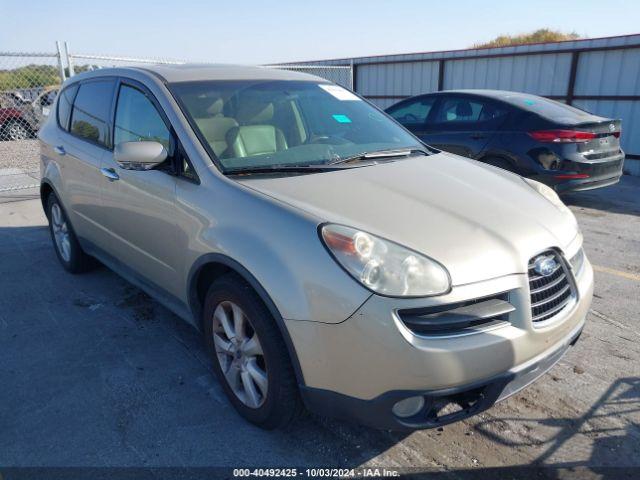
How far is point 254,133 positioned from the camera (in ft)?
10.1

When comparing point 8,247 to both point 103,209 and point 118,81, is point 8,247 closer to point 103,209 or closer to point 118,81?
point 103,209

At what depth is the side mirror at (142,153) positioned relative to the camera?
9.12 ft

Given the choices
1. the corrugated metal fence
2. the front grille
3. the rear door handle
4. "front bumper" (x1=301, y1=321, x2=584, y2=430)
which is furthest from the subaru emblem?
the corrugated metal fence

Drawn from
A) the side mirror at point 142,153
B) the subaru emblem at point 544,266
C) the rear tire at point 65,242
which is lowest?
the rear tire at point 65,242

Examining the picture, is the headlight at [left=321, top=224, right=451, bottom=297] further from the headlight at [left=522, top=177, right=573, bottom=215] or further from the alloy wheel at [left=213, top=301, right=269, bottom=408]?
the headlight at [left=522, top=177, right=573, bottom=215]

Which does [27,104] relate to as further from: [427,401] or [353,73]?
[427,401]

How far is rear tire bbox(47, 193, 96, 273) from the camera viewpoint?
4531 millimetres

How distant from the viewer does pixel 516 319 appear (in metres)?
2.10

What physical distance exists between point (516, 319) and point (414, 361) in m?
0.49

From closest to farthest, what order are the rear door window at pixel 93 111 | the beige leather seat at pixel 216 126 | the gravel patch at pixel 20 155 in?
1. the beige leather seat at pixel 216 126
2. the rear door window at pixel 93 111
3. the gravel patch at pixel 20 155

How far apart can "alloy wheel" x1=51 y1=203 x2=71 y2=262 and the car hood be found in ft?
9.25

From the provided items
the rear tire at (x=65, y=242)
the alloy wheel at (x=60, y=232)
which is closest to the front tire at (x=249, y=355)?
the rear tire at (x=65, y=242)

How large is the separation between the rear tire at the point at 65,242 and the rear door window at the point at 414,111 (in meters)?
4.99

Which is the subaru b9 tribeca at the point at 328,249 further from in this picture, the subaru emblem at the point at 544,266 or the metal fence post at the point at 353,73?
the metal fence post at the point at 353,73
